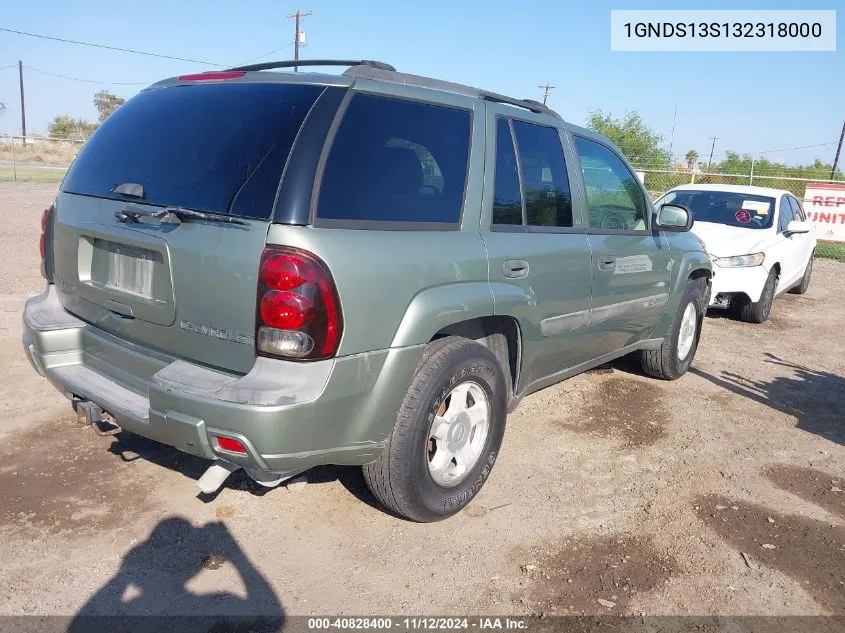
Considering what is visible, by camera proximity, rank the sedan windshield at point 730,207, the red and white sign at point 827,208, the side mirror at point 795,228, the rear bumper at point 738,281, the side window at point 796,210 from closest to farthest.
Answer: the rear bumper at point 738,281, the side mirror at point 795,228, the sedan windshield at point 730,207, the side window at point 796,210, the red and white sign at point 827,208

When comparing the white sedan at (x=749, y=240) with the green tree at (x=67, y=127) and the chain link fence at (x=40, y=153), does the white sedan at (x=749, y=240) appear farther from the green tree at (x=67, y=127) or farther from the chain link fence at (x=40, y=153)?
the green tree at (x=67, y=127)

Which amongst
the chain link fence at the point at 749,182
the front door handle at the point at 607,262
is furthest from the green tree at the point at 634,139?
the front door handle at the point at 607,262

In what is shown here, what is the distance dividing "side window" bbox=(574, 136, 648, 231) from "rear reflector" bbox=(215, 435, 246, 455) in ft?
8.31

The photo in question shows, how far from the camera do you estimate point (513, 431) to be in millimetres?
4523

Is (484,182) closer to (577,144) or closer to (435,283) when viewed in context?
(435,283)

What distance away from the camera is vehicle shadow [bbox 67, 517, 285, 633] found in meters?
2.53

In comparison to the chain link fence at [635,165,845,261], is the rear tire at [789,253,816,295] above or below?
below

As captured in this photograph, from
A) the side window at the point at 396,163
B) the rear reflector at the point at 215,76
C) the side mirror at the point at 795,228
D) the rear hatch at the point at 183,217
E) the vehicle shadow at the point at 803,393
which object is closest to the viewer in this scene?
the rear hatch at the point at 183,217

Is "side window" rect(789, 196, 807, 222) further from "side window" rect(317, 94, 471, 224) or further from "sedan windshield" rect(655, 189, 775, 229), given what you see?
"side window" rect(317, 94, 471, 224)

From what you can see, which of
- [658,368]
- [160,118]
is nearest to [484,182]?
[160,118]

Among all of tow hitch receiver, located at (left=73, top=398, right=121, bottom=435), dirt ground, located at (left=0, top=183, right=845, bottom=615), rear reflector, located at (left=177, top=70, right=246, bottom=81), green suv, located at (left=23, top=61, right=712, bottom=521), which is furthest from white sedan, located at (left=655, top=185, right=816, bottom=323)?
tow hitch receiver, located at (left=73, top=398, right=121, bottom=435)

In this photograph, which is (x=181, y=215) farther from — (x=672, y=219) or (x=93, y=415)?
(x=672, y=219)

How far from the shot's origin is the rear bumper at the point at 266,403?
8.14ft

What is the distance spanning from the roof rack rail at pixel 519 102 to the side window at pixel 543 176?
Result: 0.44 ft
